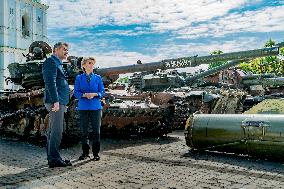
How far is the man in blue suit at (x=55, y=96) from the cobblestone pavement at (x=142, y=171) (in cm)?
27

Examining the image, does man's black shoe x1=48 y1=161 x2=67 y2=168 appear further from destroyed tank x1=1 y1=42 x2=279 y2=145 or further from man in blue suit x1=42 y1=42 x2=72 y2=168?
destroyed tank x1=1 y1=42 x2=279 y2=145

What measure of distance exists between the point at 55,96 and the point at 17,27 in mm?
44673

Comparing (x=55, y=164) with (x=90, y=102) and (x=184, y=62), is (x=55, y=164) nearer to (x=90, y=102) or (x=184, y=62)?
(x=90, y=102)

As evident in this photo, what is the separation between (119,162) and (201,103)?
551 centimetres

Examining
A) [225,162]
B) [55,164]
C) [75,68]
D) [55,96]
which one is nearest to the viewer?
[55,96]

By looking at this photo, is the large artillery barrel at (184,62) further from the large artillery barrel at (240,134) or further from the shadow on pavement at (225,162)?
the shadow on pavement at (225,162)

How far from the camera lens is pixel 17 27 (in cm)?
4791

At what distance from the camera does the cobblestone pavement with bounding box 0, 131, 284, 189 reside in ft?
17.1

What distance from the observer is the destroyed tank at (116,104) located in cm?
895

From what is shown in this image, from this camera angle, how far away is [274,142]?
667cm

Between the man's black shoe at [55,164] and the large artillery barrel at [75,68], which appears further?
the large artillery barrel at [75,68]

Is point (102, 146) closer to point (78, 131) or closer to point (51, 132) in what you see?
point (78, 131)

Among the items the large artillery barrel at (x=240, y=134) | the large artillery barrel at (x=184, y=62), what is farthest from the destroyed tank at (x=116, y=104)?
the large artillery barrel at (x=240, y=134)

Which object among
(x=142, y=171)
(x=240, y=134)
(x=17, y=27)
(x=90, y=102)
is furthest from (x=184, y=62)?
(x=17, y=27)
